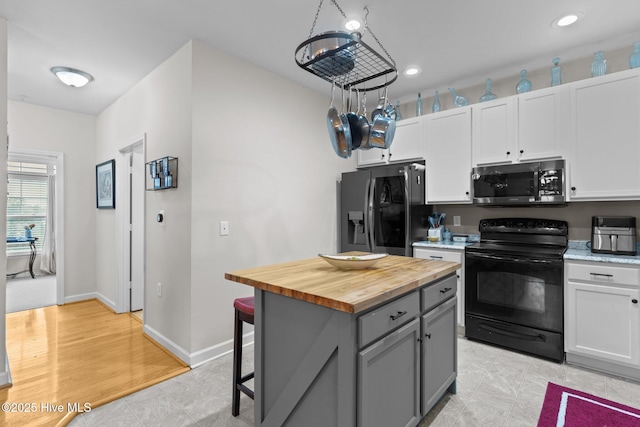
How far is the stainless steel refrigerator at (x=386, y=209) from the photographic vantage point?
340cm

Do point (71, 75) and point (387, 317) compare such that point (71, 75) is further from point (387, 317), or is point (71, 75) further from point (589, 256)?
point (589, 256)

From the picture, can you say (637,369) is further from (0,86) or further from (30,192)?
(30,192)

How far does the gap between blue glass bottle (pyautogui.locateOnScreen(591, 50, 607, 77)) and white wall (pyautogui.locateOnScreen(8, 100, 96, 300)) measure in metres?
5.97

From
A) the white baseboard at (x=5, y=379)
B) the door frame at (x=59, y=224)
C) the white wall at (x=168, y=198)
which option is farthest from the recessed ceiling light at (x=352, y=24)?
the door frame at (x=59, y=224)

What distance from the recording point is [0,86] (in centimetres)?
225

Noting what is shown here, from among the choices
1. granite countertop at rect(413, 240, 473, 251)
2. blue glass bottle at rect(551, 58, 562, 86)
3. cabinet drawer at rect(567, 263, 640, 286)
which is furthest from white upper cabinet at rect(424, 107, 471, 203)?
cabinet drawer at rect(567, 263, 640, 286)

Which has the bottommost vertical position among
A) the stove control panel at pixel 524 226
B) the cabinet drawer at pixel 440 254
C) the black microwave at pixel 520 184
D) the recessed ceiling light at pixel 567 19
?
the cabinet drawer at pixel 440 254

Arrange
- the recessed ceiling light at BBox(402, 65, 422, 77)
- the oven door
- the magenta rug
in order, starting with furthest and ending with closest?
the recessed ceiling light at BBox(402, 65, 422, 77), the oven door, the magenta rug

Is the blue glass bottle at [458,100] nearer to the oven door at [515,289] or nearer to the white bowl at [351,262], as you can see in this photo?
the oven door at [515,289]

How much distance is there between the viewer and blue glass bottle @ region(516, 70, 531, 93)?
10.0 ft

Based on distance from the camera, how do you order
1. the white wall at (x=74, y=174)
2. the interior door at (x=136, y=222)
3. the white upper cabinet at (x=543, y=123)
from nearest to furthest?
the white upper cabinet at (x=543, y=123), the interior door at (x=136, y=222), the white wall at (x=74, y=174)

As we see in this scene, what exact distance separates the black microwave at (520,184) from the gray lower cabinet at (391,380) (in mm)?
1985

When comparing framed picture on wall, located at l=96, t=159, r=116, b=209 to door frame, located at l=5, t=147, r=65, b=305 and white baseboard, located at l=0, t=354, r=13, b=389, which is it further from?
white baseboard, located at l=0, t=354, r=13, b=389

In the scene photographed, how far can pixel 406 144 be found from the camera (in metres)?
3.75
